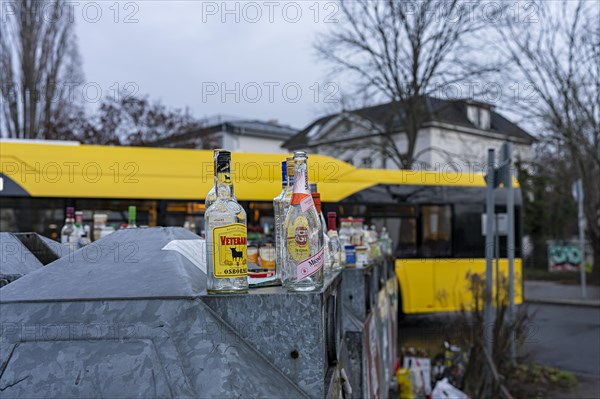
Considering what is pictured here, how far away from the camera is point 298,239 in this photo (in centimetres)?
206

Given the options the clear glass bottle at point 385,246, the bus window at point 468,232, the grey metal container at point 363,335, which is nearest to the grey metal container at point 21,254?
the grey metal container at point 363,335

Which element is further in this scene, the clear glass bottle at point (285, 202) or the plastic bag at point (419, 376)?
the plastic bag at point (419, 376)

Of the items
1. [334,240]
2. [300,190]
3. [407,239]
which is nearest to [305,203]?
[300,190]

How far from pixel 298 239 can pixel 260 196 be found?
326 inches

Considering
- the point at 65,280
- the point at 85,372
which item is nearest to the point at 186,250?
the point at 65,280

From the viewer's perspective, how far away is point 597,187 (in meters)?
A: 20.8

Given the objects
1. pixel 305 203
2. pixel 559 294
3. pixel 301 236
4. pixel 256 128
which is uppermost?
pixel 256 128

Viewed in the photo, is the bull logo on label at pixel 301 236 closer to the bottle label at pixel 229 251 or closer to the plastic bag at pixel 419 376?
the bottle label at pixel 229 251

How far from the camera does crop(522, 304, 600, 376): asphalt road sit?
8.81 m

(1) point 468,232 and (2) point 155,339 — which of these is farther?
(1) point 468,232

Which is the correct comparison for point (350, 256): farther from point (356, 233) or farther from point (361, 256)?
point (356, 233)

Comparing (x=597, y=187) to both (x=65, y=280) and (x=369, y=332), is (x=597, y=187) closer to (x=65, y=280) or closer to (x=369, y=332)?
(x=369, y=332)

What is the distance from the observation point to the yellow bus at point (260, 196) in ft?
30.6

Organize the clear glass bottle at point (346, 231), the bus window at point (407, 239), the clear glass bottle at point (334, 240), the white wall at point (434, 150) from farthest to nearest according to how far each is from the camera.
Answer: the white wall at point (434, 150) → the bus window at point (407, 239) → the clear glass bottle at point (346, 231) → the clear glass bottle at point (334, 240)
